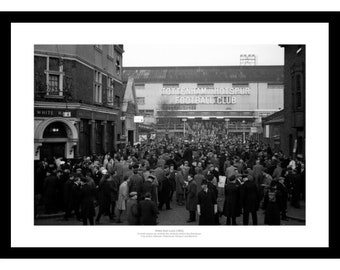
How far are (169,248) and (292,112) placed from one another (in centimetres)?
1263

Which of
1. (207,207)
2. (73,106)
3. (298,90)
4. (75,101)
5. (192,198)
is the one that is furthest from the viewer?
(75,101)

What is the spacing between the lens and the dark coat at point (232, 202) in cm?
1041

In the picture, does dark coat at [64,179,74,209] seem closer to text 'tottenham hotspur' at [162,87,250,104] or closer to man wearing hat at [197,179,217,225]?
man wearing hat at [197,179,217,225]

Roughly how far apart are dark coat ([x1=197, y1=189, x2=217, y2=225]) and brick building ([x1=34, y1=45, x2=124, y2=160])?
6518 millimetres

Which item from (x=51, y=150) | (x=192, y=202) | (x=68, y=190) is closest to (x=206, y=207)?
(x=192, y=202)

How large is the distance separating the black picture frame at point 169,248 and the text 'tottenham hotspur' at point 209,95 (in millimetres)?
51027

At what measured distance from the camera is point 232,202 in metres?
10.4

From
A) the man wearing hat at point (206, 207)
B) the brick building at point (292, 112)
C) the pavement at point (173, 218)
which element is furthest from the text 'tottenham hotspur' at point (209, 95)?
the man wearing hat at point (206, 207)

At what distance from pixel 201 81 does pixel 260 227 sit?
58.2 meters

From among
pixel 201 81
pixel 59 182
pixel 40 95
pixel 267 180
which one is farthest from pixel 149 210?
pixel 201 81

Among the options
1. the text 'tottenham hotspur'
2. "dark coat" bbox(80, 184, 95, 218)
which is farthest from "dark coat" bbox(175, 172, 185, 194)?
the text 'tottenham hotspur'

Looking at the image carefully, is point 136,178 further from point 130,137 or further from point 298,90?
point 130,137

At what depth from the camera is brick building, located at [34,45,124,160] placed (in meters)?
15.4
